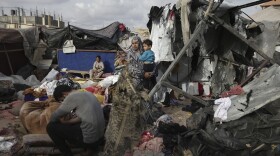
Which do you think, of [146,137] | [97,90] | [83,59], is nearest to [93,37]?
[83,59]

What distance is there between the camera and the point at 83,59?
1324 centimetres

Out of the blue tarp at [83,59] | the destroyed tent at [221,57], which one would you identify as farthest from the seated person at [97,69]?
the destroyed tent at [221,57]

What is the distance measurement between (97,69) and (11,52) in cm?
373

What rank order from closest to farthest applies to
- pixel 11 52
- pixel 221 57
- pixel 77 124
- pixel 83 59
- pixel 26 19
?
1. pixel 77 124
2. pixel 221 57
3. pixel 11 52
4. pixel 83 59
5. pixel 26 19

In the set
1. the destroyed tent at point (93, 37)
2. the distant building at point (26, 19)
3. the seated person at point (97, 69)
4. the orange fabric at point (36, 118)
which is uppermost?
the distant building at point (26, 19)

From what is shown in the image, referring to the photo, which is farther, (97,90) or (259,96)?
(97,90)

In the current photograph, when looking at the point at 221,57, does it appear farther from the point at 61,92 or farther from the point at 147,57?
the point at 61,92

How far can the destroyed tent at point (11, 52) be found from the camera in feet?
40.1

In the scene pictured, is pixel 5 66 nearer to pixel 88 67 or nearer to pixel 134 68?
pixel 88 67

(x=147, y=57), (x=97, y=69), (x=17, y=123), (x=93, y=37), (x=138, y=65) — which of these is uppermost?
(x=93, y=37)

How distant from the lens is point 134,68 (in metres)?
6.92

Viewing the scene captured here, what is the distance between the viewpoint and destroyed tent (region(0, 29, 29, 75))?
12.2 metres

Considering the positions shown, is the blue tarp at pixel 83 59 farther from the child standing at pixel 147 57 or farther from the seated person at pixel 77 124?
the seated person at pixel 77 124

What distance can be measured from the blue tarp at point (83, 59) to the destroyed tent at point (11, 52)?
157 centimetres
